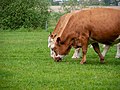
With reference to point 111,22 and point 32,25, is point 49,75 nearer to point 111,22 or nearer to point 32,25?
point 111,22

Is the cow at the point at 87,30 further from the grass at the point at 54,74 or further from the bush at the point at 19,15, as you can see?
the bush at the point at 19,15

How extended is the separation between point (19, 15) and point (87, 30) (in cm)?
2437

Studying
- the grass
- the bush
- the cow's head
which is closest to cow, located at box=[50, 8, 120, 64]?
the cow's head

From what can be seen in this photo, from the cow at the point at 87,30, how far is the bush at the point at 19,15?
77.3 feet

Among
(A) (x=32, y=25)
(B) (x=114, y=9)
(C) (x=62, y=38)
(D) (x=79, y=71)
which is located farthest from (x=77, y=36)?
(A) (x=32, y=25)

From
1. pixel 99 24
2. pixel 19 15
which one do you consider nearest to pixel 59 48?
pixel 99 24

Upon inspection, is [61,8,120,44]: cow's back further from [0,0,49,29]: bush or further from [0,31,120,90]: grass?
[0,0,49,29]: bush

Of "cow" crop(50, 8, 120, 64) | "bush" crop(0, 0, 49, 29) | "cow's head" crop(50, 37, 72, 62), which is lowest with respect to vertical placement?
"bush" crop(0, 0, 49, 29)

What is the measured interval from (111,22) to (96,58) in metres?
2.72

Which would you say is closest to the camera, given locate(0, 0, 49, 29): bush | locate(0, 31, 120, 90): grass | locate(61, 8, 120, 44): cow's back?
locate(0, 31, 120, 90): grass

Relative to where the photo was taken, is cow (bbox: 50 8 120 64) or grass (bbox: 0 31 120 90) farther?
cow (bbox: 50 8 120 64)

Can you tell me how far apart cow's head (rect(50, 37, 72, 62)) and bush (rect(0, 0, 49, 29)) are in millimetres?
23331

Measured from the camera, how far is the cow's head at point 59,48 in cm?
1638

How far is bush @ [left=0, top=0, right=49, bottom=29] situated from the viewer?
39.8 m
